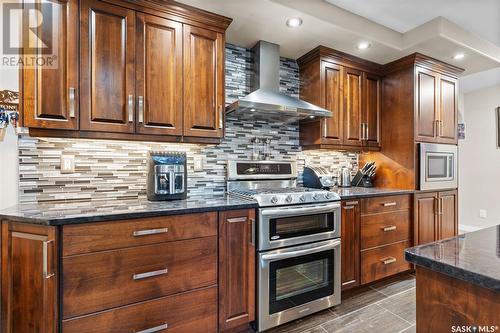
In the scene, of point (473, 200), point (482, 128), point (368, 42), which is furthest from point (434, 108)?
point (473, 200)

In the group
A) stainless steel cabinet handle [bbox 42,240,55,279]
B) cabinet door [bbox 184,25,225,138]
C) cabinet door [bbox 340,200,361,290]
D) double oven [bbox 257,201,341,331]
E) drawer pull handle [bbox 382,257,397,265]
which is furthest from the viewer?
drawer pull handle [bbox 382,257,397,265]

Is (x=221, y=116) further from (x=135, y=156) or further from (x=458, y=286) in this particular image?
(x=458, y=286)

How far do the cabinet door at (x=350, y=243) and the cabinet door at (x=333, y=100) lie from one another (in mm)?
761

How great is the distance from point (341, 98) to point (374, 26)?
0.72m

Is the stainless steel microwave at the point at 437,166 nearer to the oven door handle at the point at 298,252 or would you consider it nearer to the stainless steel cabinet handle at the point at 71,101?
the oven door handle at the point at 298,252

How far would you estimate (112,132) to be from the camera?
1675 mm

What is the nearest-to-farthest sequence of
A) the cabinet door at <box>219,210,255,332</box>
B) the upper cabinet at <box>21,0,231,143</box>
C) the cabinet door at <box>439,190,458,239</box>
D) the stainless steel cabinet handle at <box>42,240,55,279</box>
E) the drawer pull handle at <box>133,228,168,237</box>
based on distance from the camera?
the stainless steel cabinet handle at <box>42,240,55,279</box>, the drawer pull handle at <box>133,228,168,237</box>, the upper cabinet at <box>21,0,231,143</box>, the cabinet door at <box>219,210,255,332</box>, the cabinet door at <box>439,190,458,239</box>

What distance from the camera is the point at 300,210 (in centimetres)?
186

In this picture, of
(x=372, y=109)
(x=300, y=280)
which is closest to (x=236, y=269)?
(x=300, y=280)

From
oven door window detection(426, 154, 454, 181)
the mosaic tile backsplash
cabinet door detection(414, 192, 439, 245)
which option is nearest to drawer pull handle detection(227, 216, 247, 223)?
the mosaic tile backsplash

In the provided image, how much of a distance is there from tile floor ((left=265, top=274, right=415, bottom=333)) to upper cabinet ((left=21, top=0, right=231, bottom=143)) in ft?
5.36

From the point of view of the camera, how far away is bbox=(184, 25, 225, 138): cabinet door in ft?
6.18

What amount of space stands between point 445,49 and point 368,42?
887mm

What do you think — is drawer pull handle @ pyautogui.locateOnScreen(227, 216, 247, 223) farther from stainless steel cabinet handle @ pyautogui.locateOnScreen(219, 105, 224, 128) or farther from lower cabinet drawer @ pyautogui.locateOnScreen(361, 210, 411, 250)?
lower cabinet drawer @ pyautogui.locateOnScreen(361, 210, 411, 250)
